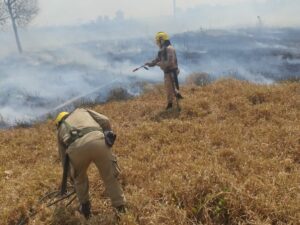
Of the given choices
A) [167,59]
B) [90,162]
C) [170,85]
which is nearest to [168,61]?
[167,59]

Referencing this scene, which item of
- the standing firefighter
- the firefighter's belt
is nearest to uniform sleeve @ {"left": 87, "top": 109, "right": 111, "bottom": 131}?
the firefighter's belt

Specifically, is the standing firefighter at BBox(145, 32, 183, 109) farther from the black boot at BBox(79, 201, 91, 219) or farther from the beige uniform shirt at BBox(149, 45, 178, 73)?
the black boot at BBox(79, 201, 91, 219)

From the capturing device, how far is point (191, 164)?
19.3 feet

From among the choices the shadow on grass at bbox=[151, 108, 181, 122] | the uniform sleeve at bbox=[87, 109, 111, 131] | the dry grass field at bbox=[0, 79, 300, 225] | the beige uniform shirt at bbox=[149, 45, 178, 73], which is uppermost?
the uniform sleeve at bbox=[87, 109, 111, 131]

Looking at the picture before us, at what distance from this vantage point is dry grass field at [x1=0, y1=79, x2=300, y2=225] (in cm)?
473

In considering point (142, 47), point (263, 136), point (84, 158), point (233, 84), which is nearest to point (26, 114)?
point (233, 84)

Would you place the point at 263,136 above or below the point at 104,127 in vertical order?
below

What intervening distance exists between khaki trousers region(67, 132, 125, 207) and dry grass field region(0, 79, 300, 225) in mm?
309

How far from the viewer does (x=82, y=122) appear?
4828 millimetres

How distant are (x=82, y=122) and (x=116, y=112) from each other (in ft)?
19.8

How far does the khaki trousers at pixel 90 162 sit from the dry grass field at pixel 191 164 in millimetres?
309

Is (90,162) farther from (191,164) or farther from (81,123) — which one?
(191,164)

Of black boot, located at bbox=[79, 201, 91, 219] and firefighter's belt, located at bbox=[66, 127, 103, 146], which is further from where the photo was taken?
black boot, located at bbox=[79, 201, 91, 219]

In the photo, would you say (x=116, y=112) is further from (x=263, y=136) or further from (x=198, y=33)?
(x=198, y=33)
